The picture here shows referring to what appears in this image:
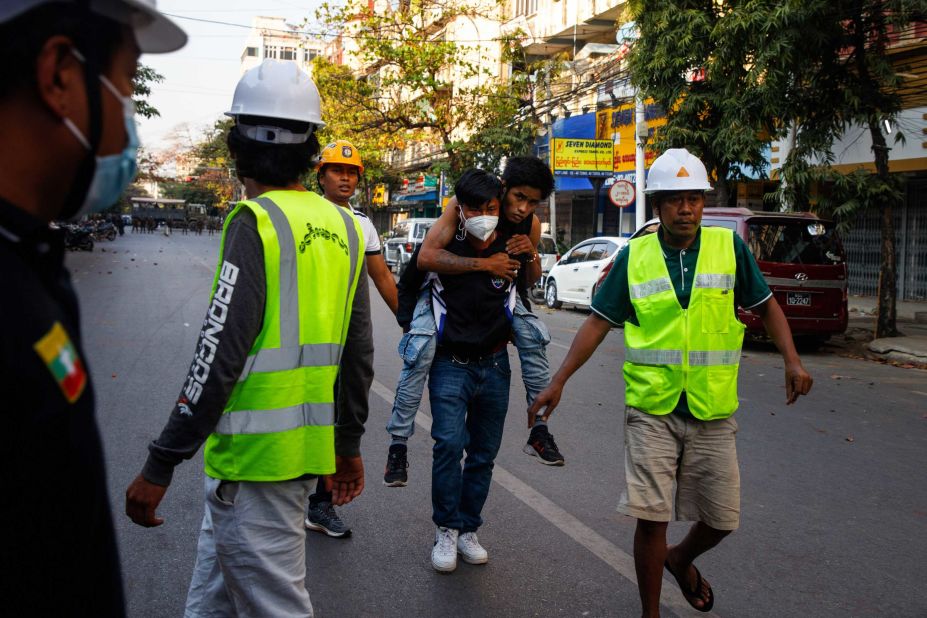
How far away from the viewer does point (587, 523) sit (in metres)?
5.02

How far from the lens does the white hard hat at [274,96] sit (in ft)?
8.35

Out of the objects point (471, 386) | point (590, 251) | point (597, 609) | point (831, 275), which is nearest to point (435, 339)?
point (471, 386)

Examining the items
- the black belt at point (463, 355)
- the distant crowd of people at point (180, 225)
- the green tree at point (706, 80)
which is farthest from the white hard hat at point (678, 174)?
the distant crowd of people at point (180, 225)

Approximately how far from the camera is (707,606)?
3.88 meters

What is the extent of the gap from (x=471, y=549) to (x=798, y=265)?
10.1 m

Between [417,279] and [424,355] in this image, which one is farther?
[417,279]

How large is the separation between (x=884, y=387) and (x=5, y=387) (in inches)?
422

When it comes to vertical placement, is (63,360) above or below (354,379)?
above

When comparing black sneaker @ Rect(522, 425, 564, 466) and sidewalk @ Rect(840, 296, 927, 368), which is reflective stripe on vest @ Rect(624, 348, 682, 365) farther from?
sidewalk @ Rect(840, 296, 927, 368)

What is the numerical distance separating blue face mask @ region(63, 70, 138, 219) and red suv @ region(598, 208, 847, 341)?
1197 centimetres

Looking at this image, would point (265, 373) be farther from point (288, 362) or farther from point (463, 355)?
point (463, 355)

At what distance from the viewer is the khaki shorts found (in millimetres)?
3598

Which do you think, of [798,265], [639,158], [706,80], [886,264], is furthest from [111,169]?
→ [639,158]

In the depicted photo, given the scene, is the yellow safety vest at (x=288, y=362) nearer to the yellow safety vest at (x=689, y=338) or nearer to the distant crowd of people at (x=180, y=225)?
the yellow safety vest at (x=689, y=338)
